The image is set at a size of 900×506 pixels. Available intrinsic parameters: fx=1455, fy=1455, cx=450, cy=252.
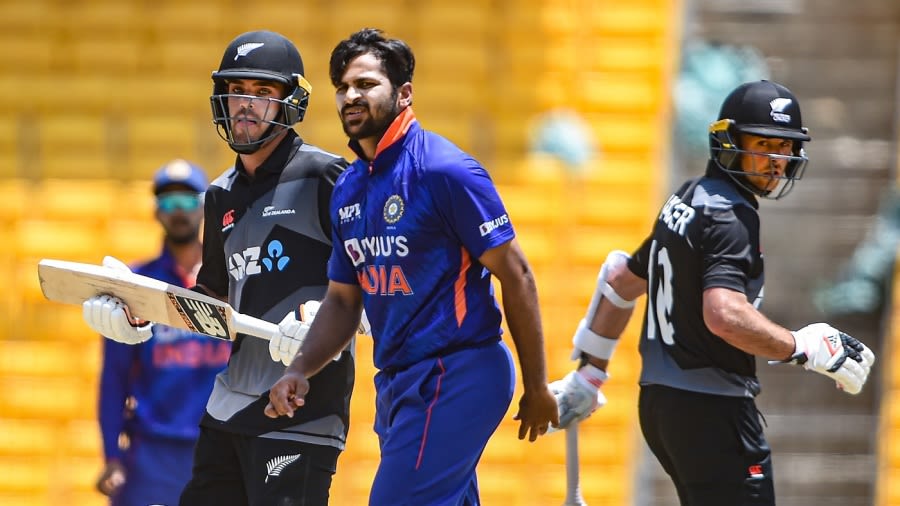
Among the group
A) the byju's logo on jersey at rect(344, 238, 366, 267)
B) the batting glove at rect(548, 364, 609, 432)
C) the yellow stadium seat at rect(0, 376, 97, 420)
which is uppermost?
the byju's logo on jersey at rect(344, 238, 366, 267)

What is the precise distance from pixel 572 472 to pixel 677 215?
102 cm

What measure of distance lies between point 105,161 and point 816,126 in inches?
168

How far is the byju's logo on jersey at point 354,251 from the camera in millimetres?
4230

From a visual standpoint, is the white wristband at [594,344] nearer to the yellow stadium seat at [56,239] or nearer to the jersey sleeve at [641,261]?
the jersey sleeve at [641,261]

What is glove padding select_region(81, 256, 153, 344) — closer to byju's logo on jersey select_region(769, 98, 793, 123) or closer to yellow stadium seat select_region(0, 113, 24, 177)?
byju's logo on jersey select_region(769, 98, 793, 123)

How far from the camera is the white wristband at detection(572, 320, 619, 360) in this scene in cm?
503

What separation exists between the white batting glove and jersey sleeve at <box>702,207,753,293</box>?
1847mm

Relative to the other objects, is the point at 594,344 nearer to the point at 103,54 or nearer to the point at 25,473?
the point at 25,473

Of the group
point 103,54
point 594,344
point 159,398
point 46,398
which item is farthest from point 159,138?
point 594,344

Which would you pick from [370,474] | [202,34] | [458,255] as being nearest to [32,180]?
[202,34]

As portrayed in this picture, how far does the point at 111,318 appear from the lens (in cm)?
467

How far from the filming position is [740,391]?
4.50 metres

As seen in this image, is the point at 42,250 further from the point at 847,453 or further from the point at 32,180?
the point at 847,453

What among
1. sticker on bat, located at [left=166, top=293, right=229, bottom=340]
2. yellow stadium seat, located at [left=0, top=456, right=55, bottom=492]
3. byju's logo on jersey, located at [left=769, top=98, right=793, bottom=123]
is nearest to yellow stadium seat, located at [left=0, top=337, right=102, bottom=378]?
yellow stadium seat, located at [left=0, top=456, right=55, bottom=492]
